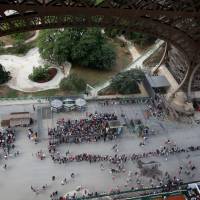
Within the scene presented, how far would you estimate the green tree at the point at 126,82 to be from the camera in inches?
2381

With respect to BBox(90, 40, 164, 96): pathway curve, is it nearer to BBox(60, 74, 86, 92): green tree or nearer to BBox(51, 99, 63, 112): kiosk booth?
BBox(60, 74, 86, 92): green tree

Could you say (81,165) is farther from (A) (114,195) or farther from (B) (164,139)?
(B) (164,139)

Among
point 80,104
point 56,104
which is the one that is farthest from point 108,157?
point 56,104

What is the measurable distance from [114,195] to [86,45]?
1117 inches

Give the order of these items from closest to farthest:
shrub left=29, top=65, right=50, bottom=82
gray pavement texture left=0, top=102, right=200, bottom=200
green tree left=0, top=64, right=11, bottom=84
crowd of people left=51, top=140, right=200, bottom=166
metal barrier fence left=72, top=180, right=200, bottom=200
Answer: metal barrier fence left=72, top=180, right=200, bottom=200 < gray pavement texture left=0, top=102, right=200, bottom=200 < crowd of people left=51, top=140, right=200, bottom=166 < green tree left=0, top=64, right=11, bottom=84 < shrub left=29, top=65, right=50, bottom=82

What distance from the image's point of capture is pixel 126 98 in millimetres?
59969

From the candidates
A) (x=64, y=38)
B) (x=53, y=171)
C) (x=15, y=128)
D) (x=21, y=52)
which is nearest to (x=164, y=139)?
(x=53, y=171)

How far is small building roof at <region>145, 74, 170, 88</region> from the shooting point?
203ft

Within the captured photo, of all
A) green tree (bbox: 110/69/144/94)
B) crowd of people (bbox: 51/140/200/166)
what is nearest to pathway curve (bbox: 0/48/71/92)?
green tree (bbox: 110/69/144/94)

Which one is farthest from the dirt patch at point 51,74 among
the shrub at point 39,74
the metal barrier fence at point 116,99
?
the metal barrier fence at point 116,99

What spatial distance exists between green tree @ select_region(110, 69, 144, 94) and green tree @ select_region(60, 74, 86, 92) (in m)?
4.55

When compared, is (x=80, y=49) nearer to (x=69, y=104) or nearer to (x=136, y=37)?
(x=69, y=104)

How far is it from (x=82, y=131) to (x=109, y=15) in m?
17.5

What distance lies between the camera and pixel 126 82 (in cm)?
6034
